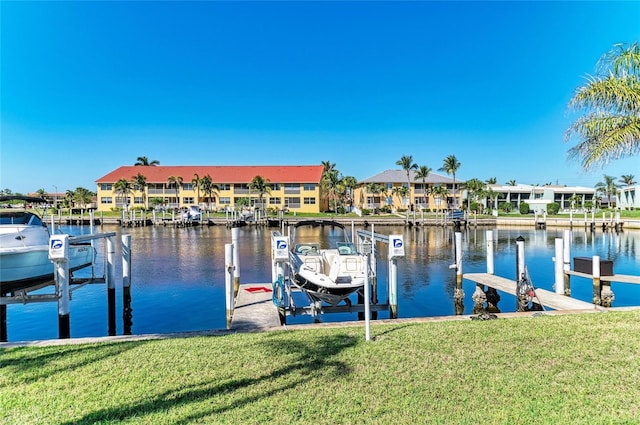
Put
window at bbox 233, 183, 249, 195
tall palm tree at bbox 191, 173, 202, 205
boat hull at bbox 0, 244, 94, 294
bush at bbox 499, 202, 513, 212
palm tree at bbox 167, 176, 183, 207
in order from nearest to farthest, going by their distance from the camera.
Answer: boat hull at bbox 0, 244, 94, 294, tall palm tree at bbox 191, 173, 202, 205, palm tree at bbox 167, 176, 183, 207, window at bbox 233, 183, 249, 195, bush at bbox 499, 202, 513, 212

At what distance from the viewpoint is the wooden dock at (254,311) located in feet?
30.9

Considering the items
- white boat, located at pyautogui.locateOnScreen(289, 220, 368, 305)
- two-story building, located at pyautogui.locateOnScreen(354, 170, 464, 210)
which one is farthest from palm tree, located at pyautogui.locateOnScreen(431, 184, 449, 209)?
white boat, located at pyautogui.locateOnScreen(289, 220, 368, 305)

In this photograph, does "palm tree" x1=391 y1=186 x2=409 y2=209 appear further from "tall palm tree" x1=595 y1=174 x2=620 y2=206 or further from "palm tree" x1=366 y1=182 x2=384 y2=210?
"tall palm tree" x1=595 y1=174 x2=620 y2=206

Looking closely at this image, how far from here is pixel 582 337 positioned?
24.2 feet

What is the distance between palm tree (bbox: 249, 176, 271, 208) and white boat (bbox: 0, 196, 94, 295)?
6258 cm

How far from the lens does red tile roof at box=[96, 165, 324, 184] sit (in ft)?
272

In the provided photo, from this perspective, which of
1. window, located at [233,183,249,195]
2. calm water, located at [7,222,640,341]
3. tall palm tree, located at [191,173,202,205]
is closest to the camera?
calm water, located at [7,222,640,341]

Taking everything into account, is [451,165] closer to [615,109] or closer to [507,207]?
[507,207]

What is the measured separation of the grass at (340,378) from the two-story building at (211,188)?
73.1 meters

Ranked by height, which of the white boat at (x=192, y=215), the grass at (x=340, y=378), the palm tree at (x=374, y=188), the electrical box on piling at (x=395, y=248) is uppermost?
the palm tree at (x=374, y=188)

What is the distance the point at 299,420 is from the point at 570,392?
341 centimetres

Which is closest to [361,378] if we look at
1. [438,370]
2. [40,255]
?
[438,370]

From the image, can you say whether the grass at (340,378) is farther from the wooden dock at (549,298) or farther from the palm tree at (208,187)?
the palm tree at (208,187)

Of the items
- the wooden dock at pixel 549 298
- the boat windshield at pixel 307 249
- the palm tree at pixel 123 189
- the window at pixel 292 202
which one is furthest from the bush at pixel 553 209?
the palm tree at pixel 123 189
